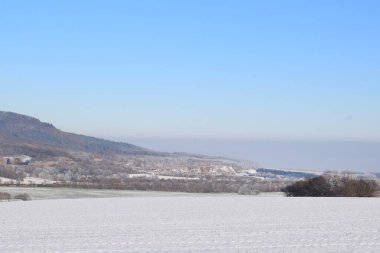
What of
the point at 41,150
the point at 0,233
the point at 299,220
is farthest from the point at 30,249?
the point at 41,150

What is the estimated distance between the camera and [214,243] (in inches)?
875

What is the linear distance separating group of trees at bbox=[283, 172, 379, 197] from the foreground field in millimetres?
21822

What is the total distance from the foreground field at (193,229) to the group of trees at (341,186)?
21.8m

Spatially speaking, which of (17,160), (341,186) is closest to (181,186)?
(341,186)

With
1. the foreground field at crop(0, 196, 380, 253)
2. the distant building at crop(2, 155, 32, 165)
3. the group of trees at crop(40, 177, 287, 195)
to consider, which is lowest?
the foreground field at crop(0, 196, 380, 253)

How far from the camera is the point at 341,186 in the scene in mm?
63438

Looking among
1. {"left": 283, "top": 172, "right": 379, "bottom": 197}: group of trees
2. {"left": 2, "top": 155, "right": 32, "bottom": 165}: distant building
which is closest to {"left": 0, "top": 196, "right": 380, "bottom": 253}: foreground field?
{"left": 283, "top": 172, "right": 379, "bottom": 197}: group of trees

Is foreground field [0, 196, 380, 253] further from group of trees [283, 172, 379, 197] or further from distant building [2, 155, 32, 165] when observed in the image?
distant building [2, 155, 32, 165]

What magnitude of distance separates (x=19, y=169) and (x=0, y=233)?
376ft

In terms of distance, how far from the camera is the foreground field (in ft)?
70.2

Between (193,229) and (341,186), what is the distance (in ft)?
128

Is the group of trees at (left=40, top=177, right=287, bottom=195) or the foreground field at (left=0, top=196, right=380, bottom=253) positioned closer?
the foreground field at (left=0, top=196, right=380, bottom=253)

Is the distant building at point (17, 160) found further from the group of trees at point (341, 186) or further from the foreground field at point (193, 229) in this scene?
the foreground field at point (193, 229)

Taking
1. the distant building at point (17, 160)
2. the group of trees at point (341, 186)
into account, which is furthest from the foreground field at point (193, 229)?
the distant building at point (17, 160)
